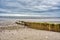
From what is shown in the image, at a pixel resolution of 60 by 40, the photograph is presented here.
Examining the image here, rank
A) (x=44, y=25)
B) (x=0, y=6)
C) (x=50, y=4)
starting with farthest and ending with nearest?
(x=0, y=6) → (x=50, y=4) → (x=44, y=25)

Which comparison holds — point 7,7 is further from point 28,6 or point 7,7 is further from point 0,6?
point 28,6

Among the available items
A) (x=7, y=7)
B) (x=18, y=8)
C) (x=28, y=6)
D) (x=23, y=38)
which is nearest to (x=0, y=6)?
(x=7, y=7)

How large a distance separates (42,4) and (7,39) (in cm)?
559

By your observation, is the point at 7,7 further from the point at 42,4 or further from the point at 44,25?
the point at 44,25

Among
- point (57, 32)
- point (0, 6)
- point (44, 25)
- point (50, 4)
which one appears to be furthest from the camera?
point (0, 6)

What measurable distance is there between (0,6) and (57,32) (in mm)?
5744

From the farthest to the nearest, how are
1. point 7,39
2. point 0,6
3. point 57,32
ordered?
1. point 0,6
2. point 57,32
3. point 7,39

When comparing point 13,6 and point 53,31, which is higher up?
point 13,6

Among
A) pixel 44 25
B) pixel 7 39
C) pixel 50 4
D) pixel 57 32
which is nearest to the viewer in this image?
pixel 7 39

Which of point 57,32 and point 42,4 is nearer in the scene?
point 57,32

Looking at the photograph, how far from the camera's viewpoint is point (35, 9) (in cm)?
805

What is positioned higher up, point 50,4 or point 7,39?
point 50,4

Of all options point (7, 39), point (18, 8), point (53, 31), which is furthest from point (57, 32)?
point (18, 8)

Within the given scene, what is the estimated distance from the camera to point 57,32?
2975mm
